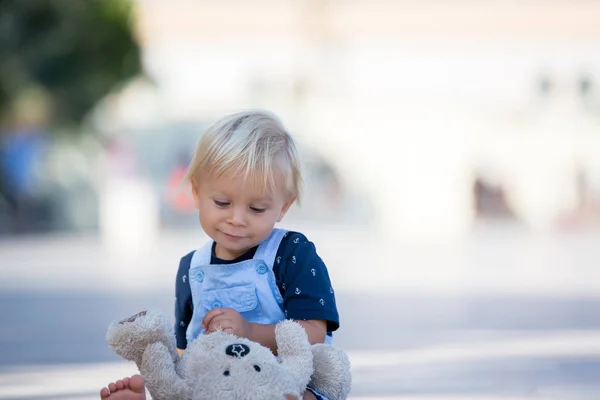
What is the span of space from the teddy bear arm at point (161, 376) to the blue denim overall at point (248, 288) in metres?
0.28

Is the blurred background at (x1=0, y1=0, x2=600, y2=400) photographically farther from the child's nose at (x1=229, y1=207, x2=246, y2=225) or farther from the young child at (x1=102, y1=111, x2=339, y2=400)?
the child's nose at (x1=229, y1=207, x2=246, y2=225)

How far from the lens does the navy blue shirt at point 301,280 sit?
3.20 meters

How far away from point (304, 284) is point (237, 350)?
1.12ft

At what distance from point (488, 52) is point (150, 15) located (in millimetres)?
8678

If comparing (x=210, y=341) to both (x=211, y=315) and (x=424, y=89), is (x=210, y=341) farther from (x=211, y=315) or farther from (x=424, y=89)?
(x=424, y=89)

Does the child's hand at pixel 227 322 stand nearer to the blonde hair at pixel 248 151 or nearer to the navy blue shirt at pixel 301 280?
the navy blue shirt at pixel 301 280

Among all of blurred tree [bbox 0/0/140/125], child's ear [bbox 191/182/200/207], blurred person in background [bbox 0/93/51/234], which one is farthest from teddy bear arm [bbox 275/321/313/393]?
blurred person in background [bbox 0/93/51/234]

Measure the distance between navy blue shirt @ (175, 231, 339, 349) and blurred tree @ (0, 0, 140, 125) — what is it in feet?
64.3

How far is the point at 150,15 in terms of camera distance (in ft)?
102

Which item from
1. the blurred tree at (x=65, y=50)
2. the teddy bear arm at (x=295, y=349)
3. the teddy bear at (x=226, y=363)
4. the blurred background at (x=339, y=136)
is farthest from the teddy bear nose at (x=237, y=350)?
the blurred tree at (x=65, y=50)

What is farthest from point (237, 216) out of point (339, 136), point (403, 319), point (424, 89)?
point (339, 136)

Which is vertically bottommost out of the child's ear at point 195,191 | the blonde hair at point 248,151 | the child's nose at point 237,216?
the child's nose at point 237,216

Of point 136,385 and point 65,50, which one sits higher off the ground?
point 65,50

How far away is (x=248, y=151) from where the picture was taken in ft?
10.3
